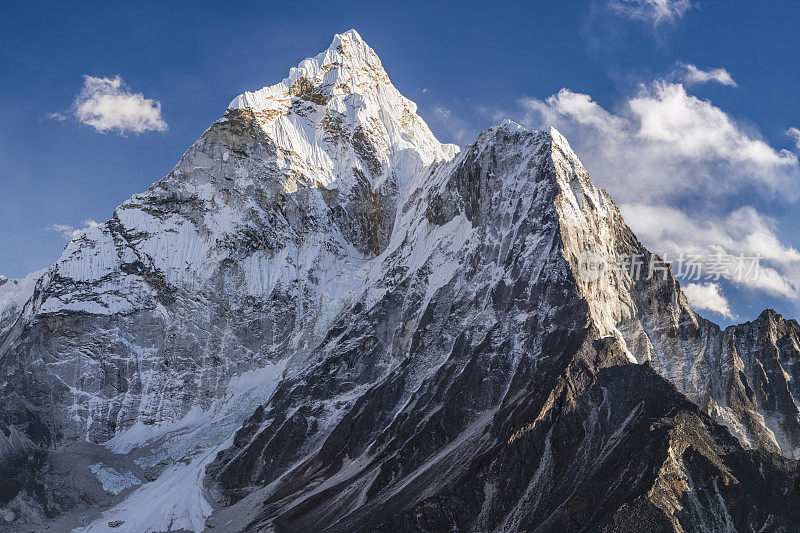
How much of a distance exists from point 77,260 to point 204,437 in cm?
5638

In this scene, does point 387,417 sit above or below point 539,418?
above

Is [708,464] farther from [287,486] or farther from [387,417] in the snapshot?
[287,486]

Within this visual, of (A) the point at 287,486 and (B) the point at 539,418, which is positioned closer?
(B) the point at 539,418

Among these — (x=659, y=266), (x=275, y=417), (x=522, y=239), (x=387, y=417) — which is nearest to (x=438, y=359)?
(x=387, y=417)

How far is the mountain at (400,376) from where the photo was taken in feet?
308

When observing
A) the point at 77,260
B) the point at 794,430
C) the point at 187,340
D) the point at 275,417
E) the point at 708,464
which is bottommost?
the point at 794,430

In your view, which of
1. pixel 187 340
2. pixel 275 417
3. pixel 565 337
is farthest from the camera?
pixel 187 340

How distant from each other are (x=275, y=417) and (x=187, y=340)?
115 feet

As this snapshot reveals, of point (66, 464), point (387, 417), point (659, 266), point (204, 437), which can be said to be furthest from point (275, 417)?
point (659, 266)

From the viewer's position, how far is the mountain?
93.8 metres

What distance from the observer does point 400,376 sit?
145875mm

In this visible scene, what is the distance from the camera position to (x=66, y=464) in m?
151

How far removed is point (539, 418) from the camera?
102688 millimetres

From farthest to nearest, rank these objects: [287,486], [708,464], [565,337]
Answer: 1. [287,486]
2. [565,337]
3. [708,464]
